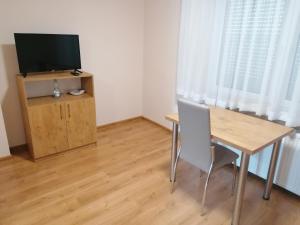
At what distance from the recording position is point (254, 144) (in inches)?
63.6

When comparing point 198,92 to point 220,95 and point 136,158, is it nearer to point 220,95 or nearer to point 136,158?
point 220,95

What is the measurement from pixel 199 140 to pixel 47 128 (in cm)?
183

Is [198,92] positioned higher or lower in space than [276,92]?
lower

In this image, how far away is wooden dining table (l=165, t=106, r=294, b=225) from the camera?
1.63 meters

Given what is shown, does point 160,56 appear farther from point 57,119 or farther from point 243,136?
point 243,136

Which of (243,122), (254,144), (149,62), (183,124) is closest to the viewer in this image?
(254,144)

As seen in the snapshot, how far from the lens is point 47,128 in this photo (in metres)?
2.64

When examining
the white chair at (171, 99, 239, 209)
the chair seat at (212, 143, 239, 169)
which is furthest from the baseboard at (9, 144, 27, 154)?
the chair seat at (212, 143, 239, 169)

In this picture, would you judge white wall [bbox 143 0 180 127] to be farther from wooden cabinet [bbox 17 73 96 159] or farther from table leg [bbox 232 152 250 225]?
table leg [bbox 232 152 250 225]

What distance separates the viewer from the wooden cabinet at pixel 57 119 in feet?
8.32

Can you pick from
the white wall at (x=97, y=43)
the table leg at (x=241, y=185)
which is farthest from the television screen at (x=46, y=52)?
the table leg at (x=241, y=185)

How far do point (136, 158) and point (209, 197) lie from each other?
40.3 inches

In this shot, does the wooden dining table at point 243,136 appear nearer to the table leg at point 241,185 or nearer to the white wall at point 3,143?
the table leg at point 241,185

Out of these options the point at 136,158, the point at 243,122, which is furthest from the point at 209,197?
the point at 136,158
